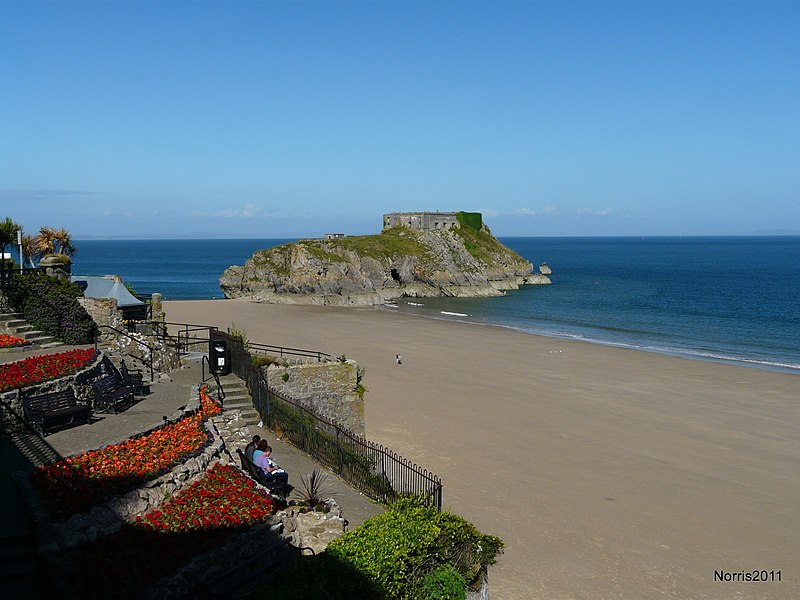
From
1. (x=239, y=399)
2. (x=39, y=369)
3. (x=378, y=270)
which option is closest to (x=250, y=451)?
(x=239, y=399)

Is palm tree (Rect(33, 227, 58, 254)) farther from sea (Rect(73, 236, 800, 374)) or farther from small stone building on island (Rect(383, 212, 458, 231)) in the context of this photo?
small stone building on island (Rect(383, 212, 458, 231))

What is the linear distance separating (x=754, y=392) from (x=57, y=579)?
34.3 meters

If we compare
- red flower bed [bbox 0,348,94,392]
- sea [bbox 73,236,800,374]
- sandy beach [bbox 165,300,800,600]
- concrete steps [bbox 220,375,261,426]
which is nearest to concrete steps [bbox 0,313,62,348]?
red flower bed [bbox 0,348,94,392]

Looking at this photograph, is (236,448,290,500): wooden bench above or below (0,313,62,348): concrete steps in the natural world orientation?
below

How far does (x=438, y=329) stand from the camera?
Result: 5719 centimetres

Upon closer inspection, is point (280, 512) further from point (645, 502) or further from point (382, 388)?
point (382, 388)

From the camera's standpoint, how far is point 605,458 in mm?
22828

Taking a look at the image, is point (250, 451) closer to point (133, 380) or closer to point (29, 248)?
point (133, 380)

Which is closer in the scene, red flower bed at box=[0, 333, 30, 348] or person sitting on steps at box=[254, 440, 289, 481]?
person sitting on steps at box=[254, 440, 289, 481]

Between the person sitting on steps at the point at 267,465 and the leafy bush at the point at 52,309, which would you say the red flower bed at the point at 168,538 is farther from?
Result: the leafy bush at the point at 52,309

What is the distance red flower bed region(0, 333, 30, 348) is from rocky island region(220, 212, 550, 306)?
58404mm

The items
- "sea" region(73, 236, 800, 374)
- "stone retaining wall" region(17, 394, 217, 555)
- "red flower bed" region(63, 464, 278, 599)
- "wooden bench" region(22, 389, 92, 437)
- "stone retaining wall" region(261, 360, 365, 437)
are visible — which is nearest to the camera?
"red flower bed" region(63, 464, 278, 599)

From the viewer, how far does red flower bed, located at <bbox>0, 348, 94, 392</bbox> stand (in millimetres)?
14250

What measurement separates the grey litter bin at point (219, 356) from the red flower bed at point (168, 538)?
7.33 metres
